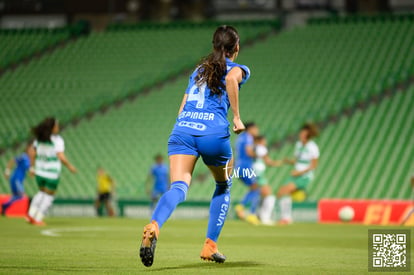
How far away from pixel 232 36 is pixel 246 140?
1031 cm

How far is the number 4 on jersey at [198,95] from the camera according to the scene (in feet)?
25.2

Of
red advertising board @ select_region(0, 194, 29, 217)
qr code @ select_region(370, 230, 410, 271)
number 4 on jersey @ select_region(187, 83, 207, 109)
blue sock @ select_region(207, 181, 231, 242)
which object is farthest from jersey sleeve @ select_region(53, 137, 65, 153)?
number 4 on jersey @ select_region(187, 83, 207, 109)

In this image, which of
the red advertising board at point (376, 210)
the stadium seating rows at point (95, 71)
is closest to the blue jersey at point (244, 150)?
the red advertising board at point (376, 210)

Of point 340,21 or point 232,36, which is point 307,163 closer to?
point 232,36

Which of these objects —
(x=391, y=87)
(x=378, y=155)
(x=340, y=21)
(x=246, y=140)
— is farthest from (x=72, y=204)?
(x=340, y=21)

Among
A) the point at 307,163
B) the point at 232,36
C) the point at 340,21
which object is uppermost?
the point at 340,21

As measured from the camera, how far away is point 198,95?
25.4ft

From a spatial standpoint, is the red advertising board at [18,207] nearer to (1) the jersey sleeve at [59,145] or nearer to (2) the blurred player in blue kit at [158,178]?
(2) the blurred player in blue kit at [158,178]

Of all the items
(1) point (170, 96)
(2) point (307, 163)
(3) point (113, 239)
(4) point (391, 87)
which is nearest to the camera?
(3) point (113, 239)

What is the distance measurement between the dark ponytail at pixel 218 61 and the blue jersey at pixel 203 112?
0.17 ft

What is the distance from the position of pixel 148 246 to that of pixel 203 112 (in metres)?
1.52

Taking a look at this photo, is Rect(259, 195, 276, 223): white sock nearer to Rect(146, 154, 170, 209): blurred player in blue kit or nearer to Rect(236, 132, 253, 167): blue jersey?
Rect(236, 132, 253, 167): blue jersey

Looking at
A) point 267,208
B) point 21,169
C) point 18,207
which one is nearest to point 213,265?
point 267,208

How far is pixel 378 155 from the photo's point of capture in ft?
76.0
